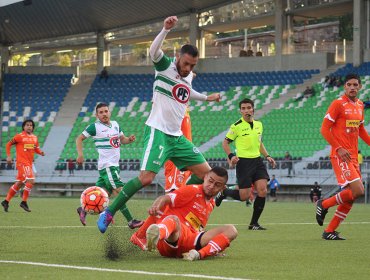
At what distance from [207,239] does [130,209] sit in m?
6.14

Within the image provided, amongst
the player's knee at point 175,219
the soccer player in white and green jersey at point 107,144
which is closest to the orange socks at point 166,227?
the player's knee at point 175,219

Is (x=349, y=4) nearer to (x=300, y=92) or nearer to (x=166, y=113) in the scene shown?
(x=300, y=92)

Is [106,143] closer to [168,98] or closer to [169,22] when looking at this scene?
[168,98]

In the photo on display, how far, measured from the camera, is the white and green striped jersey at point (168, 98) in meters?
10.2

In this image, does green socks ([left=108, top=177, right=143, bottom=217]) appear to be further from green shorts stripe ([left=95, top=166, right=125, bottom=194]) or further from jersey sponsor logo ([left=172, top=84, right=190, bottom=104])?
green shorts stripe ([left=95, top=166, right=125, bottom=194])

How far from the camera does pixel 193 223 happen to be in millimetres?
9039

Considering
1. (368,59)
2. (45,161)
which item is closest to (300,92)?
(368,59)

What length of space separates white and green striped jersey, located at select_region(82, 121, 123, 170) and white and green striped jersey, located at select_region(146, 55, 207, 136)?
499cm

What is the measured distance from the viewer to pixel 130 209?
1493 cm

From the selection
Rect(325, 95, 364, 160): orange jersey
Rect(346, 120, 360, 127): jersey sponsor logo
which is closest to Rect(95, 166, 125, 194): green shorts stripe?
Rect(325, 95, 364, 160): orange jersey

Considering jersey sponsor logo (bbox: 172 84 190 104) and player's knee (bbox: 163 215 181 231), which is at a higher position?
jersey sponsor logo (bbox: 172 84 190 104)

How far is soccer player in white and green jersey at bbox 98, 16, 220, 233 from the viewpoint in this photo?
9.87m

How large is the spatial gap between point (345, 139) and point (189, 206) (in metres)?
3.81

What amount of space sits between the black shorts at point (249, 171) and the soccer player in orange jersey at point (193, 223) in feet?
19.3
